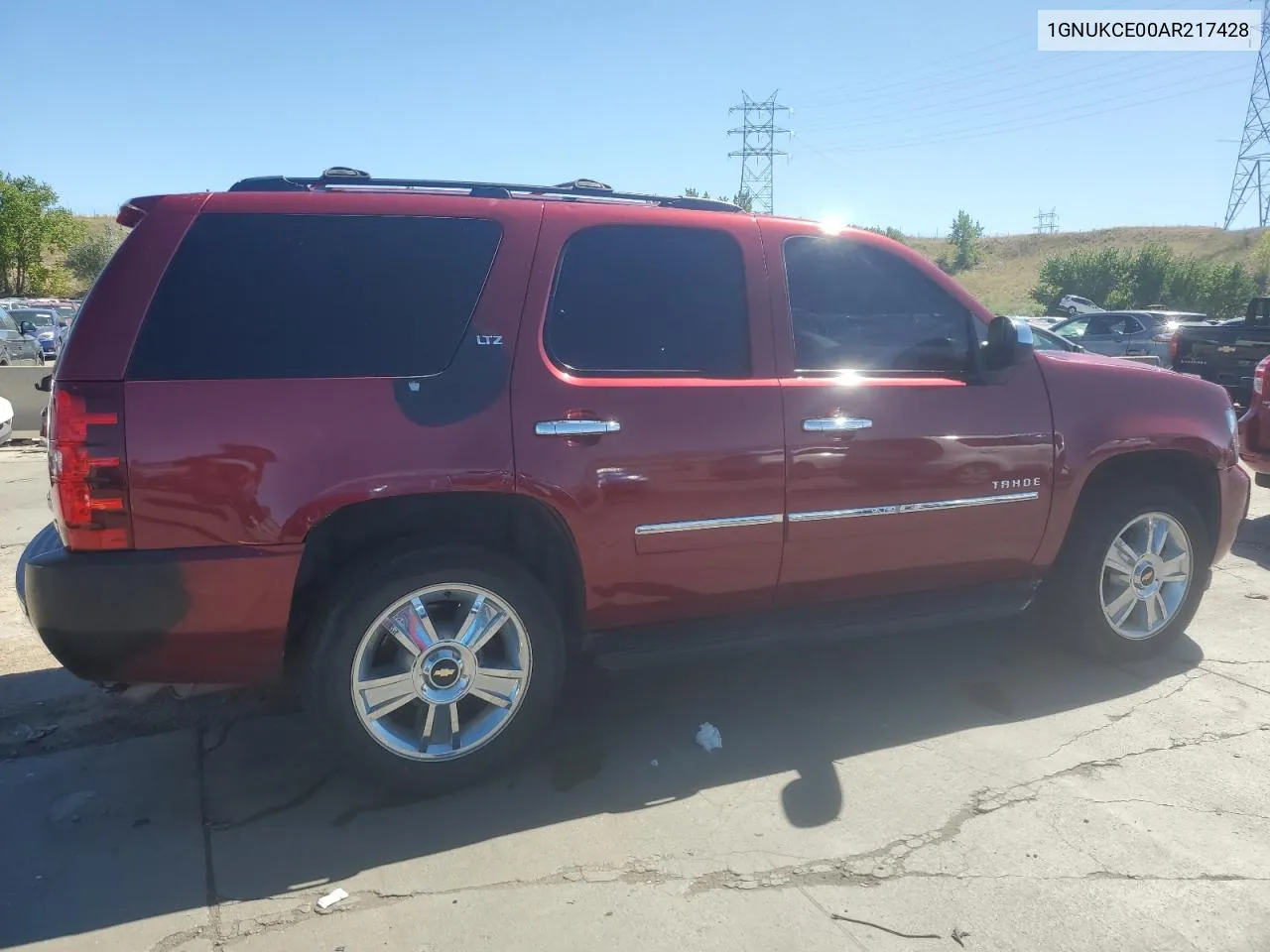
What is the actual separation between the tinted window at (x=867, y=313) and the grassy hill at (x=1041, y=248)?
67171 mm

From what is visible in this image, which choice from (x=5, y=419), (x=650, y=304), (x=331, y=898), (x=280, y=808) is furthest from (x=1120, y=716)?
(x=5, y=419)

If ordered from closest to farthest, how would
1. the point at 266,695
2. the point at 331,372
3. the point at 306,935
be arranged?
1. the point at 306,935
2. the point at 331,372
3. the point at 266,695

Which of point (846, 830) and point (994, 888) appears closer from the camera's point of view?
point (994, 888)

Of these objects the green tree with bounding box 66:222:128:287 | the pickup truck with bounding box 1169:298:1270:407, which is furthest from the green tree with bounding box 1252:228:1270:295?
the green tree with bounding box 66:222:128:287

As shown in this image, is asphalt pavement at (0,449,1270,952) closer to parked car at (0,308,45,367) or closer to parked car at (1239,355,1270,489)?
parked car at (1239,355,1270,489)

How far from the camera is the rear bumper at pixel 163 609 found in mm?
2840

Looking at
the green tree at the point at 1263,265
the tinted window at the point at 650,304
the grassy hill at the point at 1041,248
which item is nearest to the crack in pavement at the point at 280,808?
the tinted window at the point at 650,304

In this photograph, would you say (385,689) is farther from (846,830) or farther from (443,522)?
(846,830)

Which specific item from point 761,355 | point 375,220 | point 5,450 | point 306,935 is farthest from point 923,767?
point 5,450

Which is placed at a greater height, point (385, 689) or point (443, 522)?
point (443, 522)

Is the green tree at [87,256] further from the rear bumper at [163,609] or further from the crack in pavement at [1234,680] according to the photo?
the crack in pavement at [1234,680]

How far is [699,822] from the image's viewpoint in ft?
10.3

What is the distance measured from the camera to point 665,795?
3.32 metres

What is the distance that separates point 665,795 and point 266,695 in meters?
1.89
